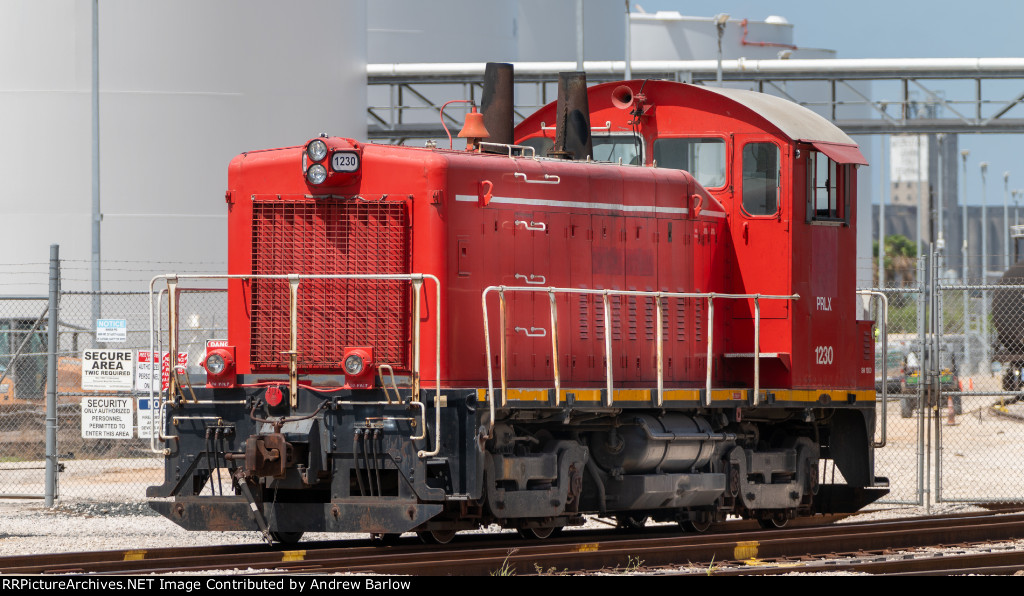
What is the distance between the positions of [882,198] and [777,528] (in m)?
50.1

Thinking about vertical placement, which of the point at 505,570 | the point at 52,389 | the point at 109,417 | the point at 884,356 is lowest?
the point at 505,570

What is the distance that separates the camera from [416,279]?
959 centimetres

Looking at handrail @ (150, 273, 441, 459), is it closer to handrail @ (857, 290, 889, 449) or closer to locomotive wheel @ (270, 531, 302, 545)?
locomotive wheel @ (270, 531, 302, 545)

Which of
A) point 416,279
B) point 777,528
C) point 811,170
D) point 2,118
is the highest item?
point 2,118

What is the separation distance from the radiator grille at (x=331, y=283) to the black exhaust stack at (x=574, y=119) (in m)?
2.09

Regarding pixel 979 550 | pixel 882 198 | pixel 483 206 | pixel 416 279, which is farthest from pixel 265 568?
pixel 882 198

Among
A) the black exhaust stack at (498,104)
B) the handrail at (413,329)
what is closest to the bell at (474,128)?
the black exhaust stack at (498,104)

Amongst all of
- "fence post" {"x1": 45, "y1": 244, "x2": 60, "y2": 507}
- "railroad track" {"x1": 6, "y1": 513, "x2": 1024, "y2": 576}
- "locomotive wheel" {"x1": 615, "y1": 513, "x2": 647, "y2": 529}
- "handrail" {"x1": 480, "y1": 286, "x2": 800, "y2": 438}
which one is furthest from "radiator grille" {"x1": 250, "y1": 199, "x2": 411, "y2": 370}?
"fence post" {"x1": 45, "y1": 244, "x2": 60, "y2": 507}

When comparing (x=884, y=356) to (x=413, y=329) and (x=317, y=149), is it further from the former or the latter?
(x=317, y=149)

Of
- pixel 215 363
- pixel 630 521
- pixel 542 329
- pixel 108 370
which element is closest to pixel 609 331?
pixel 542 329

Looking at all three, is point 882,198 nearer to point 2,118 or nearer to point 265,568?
point 2,118

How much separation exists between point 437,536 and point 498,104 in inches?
152

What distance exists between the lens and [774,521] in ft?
41.5

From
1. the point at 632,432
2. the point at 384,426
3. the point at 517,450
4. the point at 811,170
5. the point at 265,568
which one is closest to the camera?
the point at 265,568
